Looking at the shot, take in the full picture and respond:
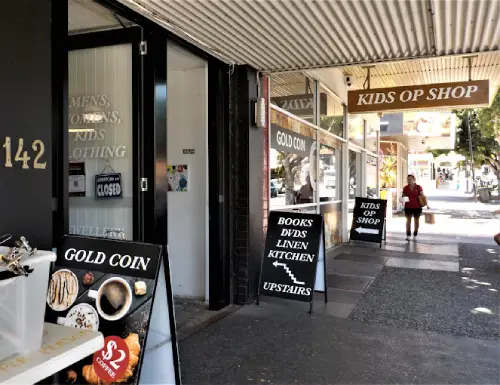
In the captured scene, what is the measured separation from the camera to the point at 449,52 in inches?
187

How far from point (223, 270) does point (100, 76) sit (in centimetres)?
256

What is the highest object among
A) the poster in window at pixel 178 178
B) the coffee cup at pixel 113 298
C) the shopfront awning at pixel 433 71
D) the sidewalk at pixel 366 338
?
the shopfront awning at pixel 433 71

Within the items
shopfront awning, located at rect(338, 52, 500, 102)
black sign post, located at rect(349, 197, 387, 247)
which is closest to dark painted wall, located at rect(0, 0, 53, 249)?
shopfront awning, located at rect(338, 52, 500, 102)

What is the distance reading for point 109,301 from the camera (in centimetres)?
259

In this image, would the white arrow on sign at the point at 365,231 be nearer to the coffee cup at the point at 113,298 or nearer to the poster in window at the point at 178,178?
the poster in window at the point at 178,178

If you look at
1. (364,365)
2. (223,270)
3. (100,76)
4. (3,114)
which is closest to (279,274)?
(223,270)

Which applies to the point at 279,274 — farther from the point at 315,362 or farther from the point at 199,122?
the point at 199,122

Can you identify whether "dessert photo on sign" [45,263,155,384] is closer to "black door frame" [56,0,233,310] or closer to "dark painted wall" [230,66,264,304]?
"black door frame" [56,0,233,310]

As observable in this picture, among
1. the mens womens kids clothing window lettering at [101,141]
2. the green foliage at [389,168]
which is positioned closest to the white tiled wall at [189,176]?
the mens womens kids clothing window lettering at [101,141]

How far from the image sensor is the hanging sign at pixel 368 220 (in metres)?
10.0

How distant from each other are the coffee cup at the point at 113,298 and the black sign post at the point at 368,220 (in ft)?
26.8

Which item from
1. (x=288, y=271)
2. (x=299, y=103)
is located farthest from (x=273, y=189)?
(x=299, y=103)

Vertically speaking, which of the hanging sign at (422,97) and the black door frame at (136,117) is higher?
the hanging sign at (422,97)

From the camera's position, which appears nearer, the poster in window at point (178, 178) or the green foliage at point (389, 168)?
the poster in window at point (178, 178)
